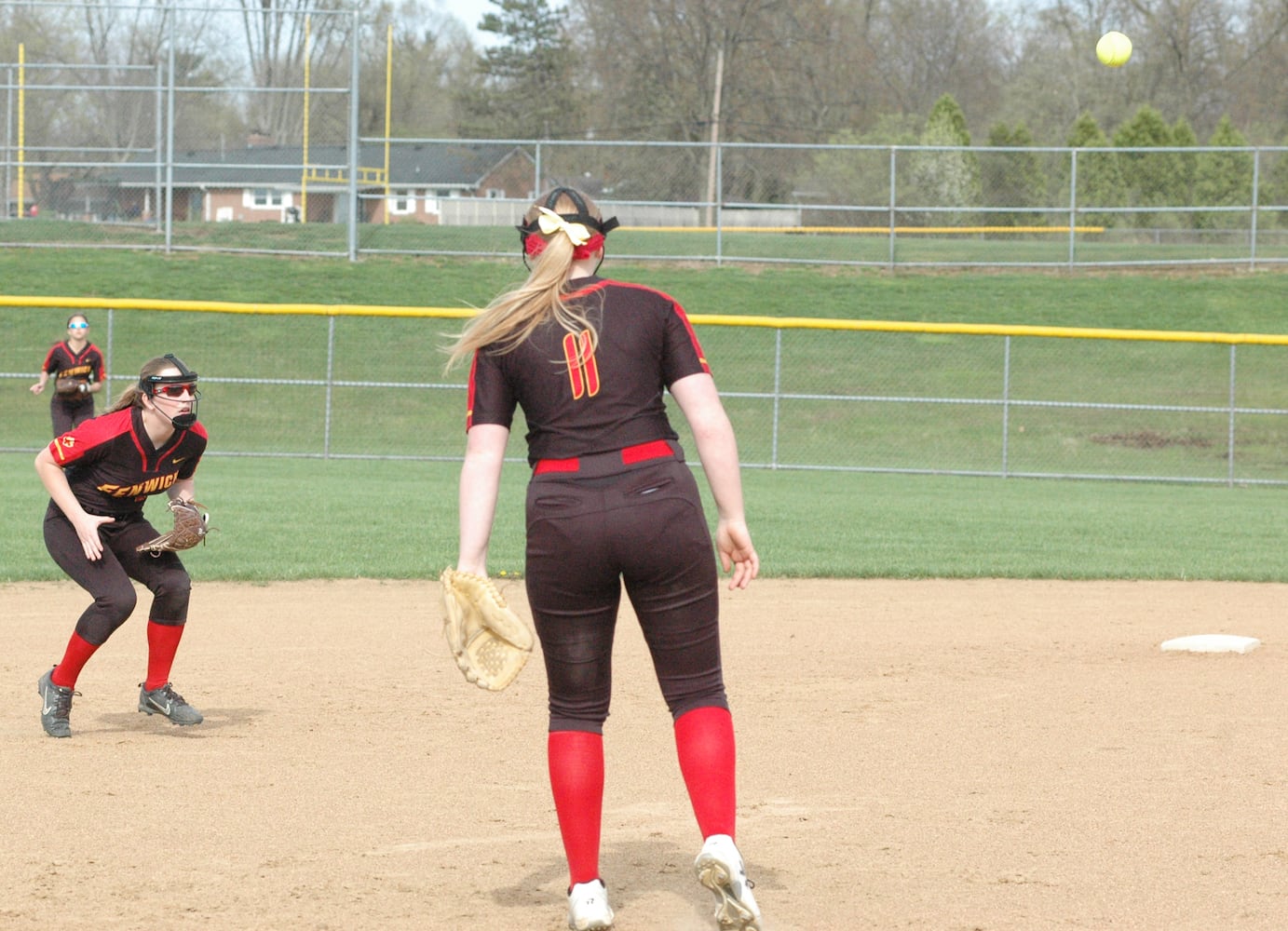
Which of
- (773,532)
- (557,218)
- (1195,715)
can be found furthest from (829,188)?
(557,218)

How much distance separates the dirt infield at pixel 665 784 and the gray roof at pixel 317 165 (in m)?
17.1

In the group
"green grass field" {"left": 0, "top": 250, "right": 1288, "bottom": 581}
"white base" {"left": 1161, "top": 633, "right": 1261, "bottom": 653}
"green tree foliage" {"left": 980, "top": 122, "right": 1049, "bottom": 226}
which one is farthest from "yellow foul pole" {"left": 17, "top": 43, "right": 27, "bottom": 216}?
"white base" {"left": 1161, "top": 633, "right": 1261, "bottom": 653}

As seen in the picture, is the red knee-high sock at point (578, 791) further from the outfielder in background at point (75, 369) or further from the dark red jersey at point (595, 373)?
the outfielder in background at point (75, 369)

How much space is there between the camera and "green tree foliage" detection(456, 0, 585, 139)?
1909 inches

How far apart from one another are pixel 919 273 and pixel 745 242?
124 inches

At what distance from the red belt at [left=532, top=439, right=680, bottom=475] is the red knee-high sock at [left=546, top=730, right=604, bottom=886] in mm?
632

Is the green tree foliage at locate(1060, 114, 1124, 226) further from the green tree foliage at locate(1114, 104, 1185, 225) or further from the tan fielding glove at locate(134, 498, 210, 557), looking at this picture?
the tan fielding glove at locate(134, 498, 210, 557)

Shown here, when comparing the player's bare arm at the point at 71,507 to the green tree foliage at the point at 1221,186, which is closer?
the player's bare arm at the point at 71,507

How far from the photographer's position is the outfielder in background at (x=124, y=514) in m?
5.41

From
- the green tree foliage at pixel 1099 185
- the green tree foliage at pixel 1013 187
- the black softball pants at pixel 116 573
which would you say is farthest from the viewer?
the green tree foliage at pixel 1013 187

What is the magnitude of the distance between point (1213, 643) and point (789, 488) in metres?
8.06

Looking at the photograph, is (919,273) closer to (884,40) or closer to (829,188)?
(829,188)

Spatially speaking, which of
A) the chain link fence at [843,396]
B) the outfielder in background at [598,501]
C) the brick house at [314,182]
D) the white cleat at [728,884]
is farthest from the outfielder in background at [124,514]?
the brick house at [314,182]

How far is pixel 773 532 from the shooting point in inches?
461
